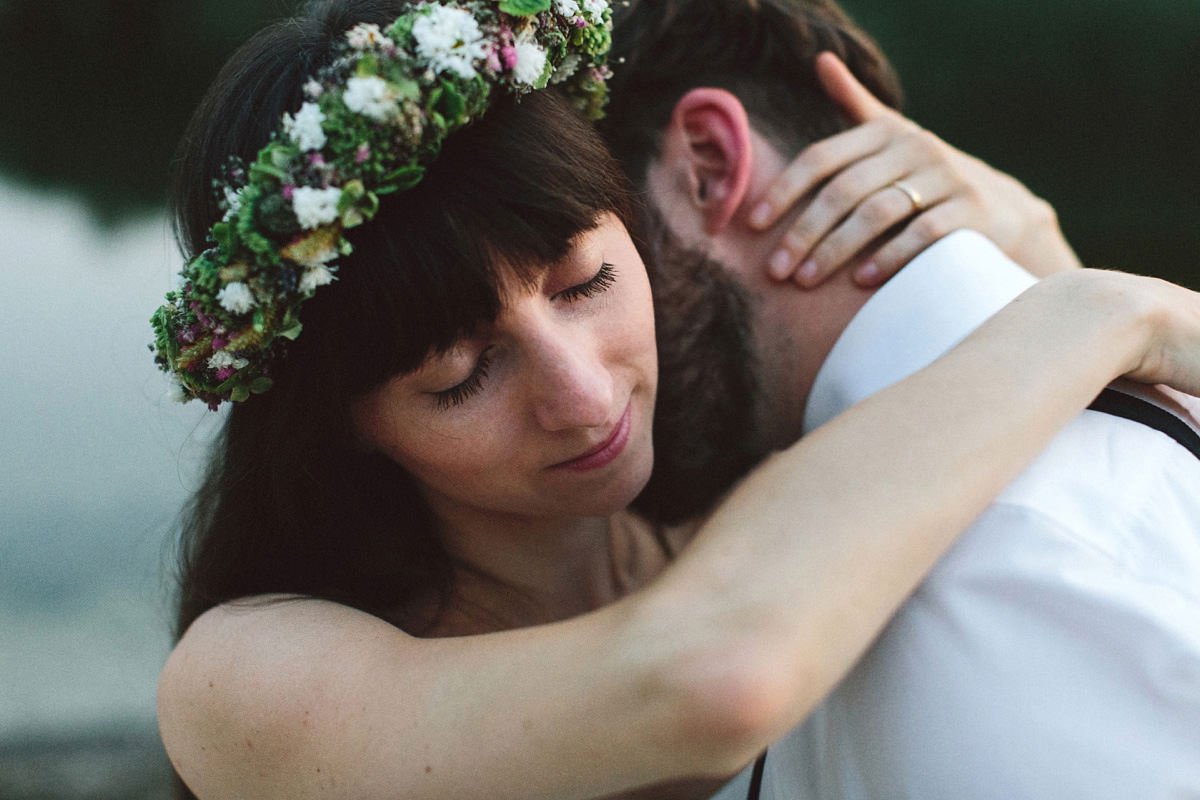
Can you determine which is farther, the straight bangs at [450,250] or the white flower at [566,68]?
the white flower at [566,68]

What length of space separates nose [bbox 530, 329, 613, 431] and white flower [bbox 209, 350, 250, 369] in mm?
459

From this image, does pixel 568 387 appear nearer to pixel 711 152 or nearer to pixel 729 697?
pixel 729 697

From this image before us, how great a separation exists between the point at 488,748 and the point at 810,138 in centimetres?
166

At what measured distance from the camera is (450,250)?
140 centimetres

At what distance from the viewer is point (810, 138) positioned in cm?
229

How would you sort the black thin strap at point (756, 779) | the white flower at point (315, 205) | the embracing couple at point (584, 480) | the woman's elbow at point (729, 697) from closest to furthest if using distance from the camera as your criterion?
the woman's elbow at point (729, 697) < the embracing couple at point (584, 480) < the white flower at point (315, 205) < the black thin strap at point (756, 779)

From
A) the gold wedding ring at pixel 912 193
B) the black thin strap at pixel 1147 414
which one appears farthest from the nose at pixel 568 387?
the gold wedding ring at pixel 912 193

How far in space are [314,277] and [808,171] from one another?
1.22 m

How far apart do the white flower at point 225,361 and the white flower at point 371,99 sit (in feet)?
1.43

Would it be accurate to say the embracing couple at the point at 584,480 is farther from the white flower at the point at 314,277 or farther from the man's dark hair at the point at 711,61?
the man's dark hair at the point at 711,61

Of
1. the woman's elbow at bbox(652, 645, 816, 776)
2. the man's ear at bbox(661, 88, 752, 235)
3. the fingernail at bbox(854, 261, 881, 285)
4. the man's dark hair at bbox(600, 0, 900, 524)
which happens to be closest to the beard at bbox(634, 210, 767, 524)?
the man's dark hair at bbox(600, 0, 900, 524)

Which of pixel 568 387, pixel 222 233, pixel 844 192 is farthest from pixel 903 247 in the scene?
pixel 222 233

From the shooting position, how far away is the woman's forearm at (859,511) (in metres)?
1.07

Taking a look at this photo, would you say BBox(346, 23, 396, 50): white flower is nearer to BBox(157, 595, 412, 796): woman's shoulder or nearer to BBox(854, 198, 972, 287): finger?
BBox(157, 595, 412, 796): woman's shoulder
